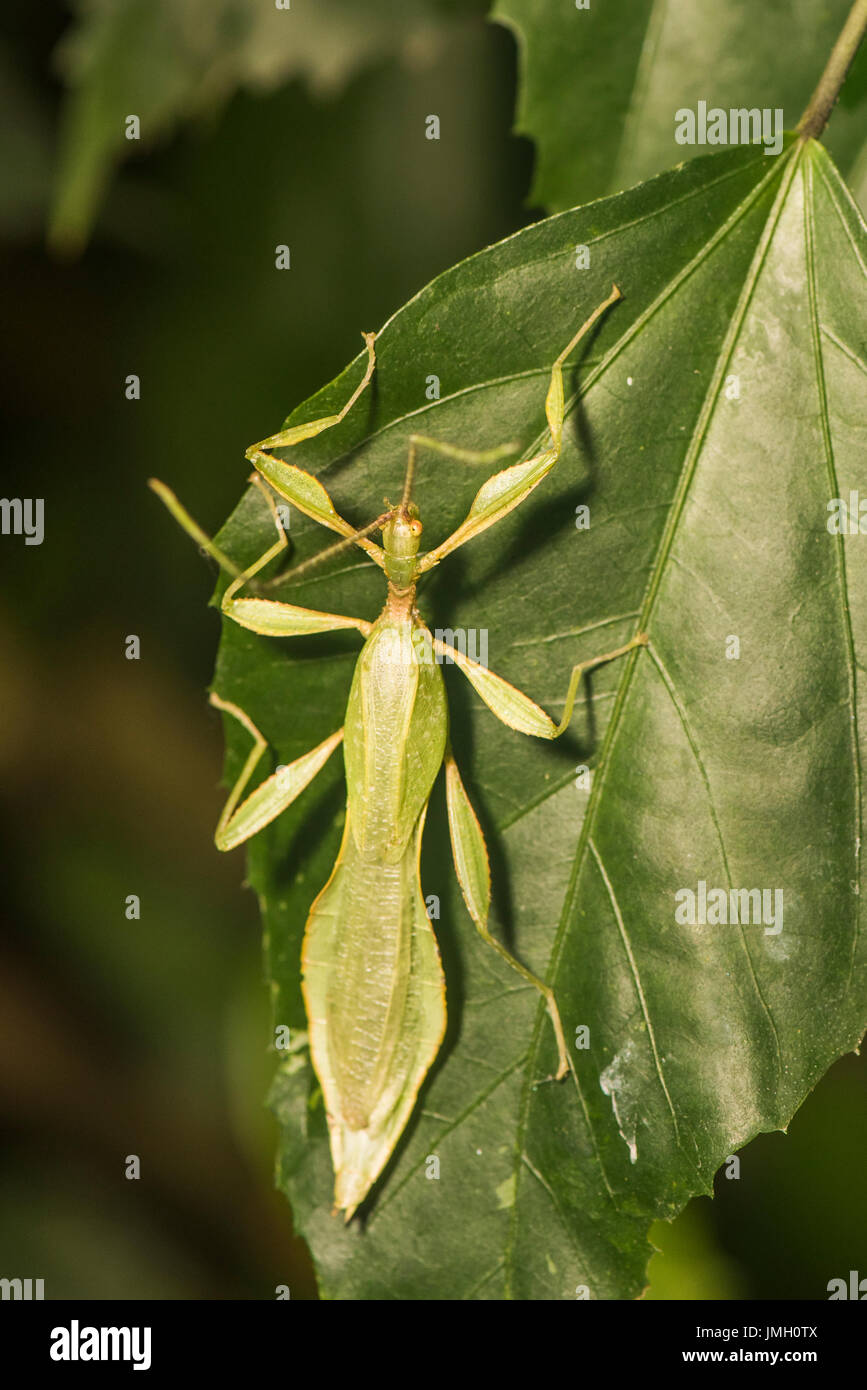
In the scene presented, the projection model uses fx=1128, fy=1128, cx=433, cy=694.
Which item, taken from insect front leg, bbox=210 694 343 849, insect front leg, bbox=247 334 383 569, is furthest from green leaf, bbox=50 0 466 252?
insect front leg, bbox=210 694 343 849

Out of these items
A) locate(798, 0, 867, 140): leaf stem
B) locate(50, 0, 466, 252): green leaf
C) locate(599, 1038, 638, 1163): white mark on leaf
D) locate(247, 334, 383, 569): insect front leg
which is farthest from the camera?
locate(50, 0, 466, 252): green leaf

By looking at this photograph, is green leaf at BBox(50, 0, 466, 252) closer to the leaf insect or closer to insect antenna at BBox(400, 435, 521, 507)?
the leaf insect

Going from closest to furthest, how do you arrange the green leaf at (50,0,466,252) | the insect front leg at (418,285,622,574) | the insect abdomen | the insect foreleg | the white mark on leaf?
the insect foreleg, the insect front leg at (418,285,622,574), the white mark on leaf, the insect abdomen, the green leaf at (50,0,466,252)

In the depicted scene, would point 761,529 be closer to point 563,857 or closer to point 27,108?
point 563,857

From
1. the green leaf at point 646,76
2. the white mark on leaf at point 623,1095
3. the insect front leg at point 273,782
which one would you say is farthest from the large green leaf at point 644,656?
the green leaf at point 646,76

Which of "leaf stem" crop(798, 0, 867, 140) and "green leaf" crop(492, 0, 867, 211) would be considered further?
"green leaf" crop(492, 0, 867, 211)

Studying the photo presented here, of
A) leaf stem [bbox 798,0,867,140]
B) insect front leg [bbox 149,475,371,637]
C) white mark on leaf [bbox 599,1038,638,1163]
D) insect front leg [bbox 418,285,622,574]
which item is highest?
leaf stem [bbox 798,0,867,140]

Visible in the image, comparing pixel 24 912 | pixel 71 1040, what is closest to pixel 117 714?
pixel 24 912

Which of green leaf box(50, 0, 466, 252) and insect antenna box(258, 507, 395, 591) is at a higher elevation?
green leaf box(50, 0, 466, 252)

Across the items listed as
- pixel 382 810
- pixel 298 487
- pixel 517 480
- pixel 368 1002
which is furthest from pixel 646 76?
pixel 368 1002
